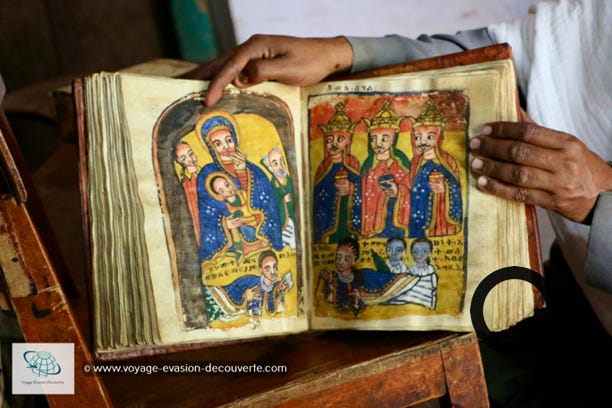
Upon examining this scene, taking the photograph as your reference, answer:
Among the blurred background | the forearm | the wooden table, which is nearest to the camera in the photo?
the wooden table

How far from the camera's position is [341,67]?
3.09ft

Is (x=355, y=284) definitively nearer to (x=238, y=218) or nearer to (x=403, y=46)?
(x=238, y=218)

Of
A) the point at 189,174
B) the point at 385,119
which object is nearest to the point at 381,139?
the point at 385,119

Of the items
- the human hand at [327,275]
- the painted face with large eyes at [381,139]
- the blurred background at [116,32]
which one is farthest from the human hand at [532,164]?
the blurred background at [116,32]

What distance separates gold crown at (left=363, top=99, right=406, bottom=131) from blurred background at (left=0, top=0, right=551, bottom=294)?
0.63 metres

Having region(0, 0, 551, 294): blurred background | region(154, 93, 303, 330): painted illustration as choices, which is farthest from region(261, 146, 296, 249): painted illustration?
region(0, 0, 551, 294): blurred background

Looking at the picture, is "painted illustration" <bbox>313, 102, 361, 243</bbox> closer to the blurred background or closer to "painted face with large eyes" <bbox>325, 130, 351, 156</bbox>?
"painted face with large eyes" <bbox>325, 130, 351, 156</bbox>

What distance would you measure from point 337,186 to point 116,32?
2.21 m

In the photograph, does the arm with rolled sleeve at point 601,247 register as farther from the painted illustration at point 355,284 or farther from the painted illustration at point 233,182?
the painted illustration at point 233,182

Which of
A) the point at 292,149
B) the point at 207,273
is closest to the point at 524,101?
the point at 292,149

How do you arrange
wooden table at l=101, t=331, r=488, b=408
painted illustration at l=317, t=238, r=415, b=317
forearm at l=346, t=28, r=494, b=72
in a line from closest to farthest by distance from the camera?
wooden table at l=101, t=331, r=488, b=408 → painted illustration at l=317, t=238, r=415, b=317 → forearm at l=346, t=28, r=494, b=72

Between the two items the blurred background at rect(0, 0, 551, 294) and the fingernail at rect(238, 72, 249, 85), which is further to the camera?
the blurred background at rect(0, 0, 551, 294)

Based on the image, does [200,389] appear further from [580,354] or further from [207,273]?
[580,354]

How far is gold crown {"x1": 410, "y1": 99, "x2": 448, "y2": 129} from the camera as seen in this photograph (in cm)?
83
